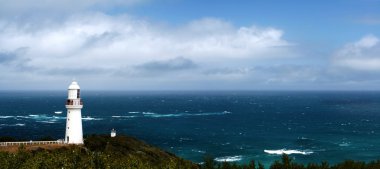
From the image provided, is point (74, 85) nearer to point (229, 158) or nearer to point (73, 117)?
point (73, 117)

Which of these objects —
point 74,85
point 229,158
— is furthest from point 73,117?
point 229,158

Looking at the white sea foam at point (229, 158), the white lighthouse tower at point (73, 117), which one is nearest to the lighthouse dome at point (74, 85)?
the white lighthouse tower at point (73, 117)

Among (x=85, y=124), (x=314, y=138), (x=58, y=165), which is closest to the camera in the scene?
(x=58, y=165)

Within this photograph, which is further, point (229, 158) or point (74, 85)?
point (229, 158)

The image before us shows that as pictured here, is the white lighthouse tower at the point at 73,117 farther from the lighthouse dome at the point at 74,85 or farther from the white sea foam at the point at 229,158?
the white sea foam at the point at 229,158

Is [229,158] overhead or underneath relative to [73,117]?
underneath

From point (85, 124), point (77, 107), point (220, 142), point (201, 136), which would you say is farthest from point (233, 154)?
point (85, 124)

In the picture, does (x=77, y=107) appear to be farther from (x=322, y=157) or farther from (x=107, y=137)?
(x=322, y=157)

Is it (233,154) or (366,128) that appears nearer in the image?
(233,154)

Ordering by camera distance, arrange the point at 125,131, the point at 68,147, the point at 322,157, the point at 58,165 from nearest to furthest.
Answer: the point at 58,165 → the point at 68,147 → the point at 322,157 → the point at 125,131

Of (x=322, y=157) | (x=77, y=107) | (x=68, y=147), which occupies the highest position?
(x=77, y=107)

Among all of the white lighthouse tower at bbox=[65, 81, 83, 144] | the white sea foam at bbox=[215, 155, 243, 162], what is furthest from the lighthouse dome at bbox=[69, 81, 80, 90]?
the white sea foam at bbox=[215, 155, 243, 162]
